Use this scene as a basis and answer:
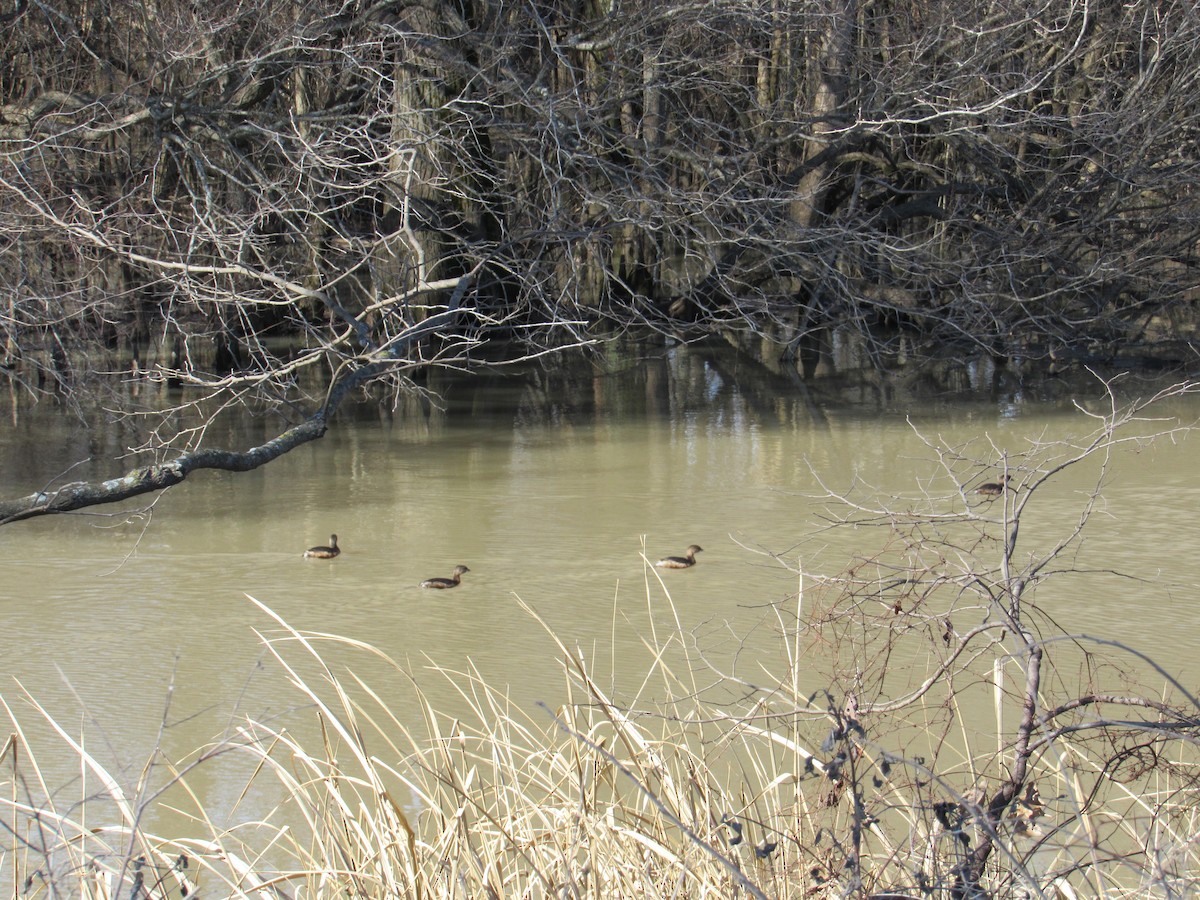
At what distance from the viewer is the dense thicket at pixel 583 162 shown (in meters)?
7.70

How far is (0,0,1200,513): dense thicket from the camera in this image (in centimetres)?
770

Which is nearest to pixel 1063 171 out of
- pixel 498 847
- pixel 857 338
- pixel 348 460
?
pixel 857 338

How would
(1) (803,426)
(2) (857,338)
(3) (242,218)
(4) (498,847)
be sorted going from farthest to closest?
(2) (857,338), (1) (803,426), (3) (242,218), (4) (498,847)

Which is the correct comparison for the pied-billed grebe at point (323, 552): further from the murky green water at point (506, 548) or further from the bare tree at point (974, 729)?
the bare tree at point (974, 729)

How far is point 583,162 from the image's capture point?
8.56 m

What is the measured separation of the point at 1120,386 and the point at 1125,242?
154 centimetres

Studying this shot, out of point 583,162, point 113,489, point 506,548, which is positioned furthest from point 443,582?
point 583,162

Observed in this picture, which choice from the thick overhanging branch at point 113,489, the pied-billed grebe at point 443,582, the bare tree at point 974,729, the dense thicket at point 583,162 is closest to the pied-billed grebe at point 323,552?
the pied-billed grebe at point 443,582

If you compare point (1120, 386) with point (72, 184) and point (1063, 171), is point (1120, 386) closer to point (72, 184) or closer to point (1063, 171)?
point (1063, 171)

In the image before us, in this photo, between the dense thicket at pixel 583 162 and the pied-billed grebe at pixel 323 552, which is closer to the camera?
the pied-billed grebe at pixel 323 552

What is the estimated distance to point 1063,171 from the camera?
10617mm

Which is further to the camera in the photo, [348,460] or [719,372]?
[719,372]

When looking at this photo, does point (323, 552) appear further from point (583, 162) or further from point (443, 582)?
point (583, 162)

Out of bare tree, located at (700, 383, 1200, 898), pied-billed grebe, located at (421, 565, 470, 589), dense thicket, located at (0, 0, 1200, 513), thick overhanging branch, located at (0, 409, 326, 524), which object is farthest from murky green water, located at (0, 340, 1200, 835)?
dense thicket, located at (0, 0, 1200, 513)
